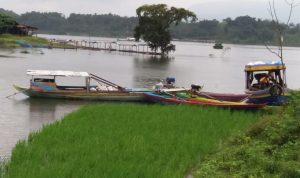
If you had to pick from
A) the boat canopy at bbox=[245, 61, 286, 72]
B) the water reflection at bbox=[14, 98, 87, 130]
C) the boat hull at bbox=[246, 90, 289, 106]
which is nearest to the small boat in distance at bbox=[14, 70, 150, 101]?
the water reflection at bbox=[14, 98, 87, 130]

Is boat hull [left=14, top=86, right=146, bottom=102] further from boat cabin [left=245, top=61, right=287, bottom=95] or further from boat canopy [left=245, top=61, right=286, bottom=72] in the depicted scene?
boat canopy [left=245, top=61, right=286, bottom=72]

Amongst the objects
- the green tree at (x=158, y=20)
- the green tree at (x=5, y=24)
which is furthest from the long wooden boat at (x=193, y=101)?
the green tree at (x=5, y=24)

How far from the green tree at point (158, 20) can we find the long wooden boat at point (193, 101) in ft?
155

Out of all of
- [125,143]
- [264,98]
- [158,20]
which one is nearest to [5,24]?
Result: [158,20]

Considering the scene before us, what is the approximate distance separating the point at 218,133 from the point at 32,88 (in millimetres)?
11888

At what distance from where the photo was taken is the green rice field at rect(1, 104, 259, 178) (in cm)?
822

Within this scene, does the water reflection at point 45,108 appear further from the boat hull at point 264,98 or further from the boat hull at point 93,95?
the boat hull at point 264,98

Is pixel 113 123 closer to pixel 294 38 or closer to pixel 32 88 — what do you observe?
pixel 32 88

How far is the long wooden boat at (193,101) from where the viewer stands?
16953 mm

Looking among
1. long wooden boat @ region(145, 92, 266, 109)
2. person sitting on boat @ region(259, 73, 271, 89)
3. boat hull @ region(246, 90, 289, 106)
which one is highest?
person sitting on boat @ region(259, 73, 271, 89)

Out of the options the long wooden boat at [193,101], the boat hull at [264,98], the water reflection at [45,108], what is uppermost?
the boat hull at [264,98]

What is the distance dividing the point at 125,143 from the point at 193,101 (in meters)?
8.22

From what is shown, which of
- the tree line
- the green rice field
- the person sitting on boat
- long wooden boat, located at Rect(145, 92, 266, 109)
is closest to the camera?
the green rice field

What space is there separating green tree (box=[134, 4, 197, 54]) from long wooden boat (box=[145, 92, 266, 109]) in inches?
1858
